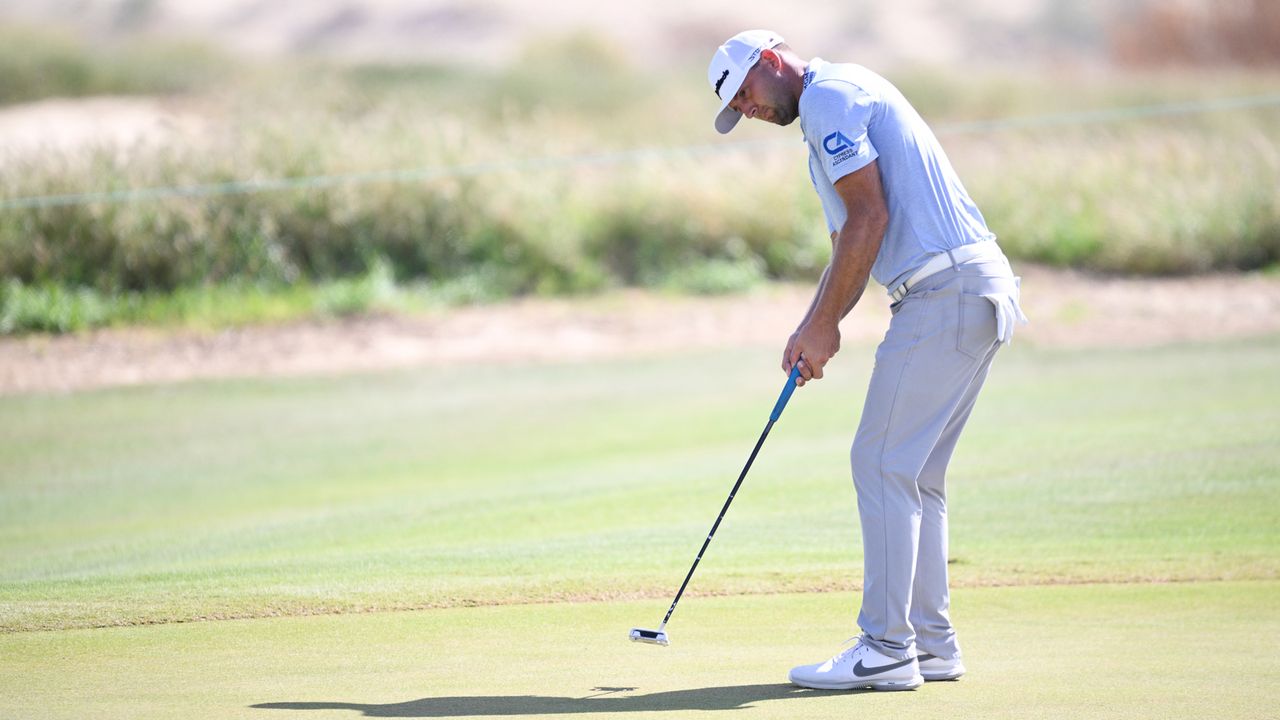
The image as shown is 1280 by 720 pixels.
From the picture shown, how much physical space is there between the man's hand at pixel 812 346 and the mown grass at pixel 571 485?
148cm

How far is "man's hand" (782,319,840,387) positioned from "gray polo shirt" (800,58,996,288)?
0.23 meters

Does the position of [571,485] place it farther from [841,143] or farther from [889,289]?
[841,143]

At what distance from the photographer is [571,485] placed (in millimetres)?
8133

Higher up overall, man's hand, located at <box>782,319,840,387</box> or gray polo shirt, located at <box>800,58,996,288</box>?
gray polo shirt, located at <box>800,58,996,288</box>

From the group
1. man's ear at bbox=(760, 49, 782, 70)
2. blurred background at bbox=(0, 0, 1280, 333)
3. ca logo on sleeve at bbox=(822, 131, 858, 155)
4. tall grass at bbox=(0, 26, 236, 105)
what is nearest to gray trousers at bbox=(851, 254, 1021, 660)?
ca logo on sleeve at bbox=(822, 131, 858, 155)

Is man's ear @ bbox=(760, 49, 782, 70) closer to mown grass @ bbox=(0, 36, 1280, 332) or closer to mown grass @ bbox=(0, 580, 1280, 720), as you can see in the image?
mown grass @ bbox=(0, 580, 1280, 720)

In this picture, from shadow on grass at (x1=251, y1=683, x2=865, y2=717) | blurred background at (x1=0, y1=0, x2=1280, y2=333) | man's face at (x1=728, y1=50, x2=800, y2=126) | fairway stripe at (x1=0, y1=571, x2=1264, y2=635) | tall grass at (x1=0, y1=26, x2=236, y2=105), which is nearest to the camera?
shadow on grass at (x1=251, y1=683, x2=865, y2=717)

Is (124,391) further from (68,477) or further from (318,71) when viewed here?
(318,71)

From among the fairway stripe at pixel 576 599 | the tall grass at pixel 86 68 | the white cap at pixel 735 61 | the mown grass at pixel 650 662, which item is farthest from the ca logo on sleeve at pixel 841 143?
the tall grass at pixel 86 68

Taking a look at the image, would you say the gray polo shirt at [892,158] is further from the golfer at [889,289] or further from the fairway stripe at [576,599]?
the fairway stripe at [576,599]

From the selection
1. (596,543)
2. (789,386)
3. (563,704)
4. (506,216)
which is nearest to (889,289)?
(789,386)

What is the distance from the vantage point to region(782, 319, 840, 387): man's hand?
176 inches

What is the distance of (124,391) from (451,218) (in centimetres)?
466

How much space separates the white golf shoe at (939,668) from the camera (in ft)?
14.8
